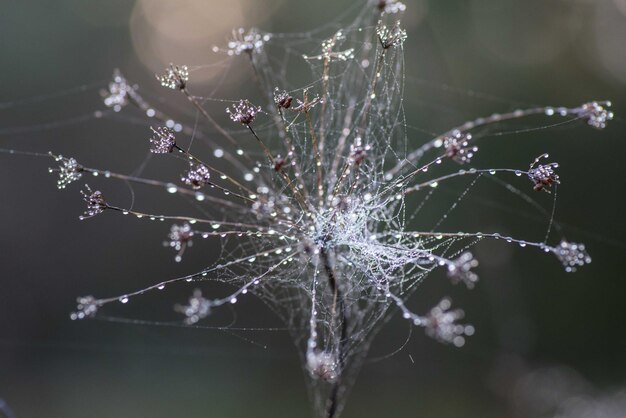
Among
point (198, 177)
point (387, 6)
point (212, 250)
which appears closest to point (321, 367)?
point (198, 177)

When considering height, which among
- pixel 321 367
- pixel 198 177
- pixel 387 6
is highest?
pixel 387 6

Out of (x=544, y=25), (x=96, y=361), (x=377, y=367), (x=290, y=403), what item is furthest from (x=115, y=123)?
(x=544, y=25)

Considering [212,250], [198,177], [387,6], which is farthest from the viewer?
[212,250]

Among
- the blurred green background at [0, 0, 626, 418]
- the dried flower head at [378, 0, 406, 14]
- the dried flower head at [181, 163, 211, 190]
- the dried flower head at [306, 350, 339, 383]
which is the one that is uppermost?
the blurred green background at [0, 0, 626, 418]

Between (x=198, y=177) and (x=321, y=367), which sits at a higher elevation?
(x=198, y=177)

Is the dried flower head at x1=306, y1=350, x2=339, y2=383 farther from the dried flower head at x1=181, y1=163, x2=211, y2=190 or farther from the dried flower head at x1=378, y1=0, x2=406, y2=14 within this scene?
the dried flower head at x1=378, y1=0, x2=406, y2=14

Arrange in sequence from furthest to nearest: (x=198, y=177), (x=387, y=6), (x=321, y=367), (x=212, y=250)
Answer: (x=212, y=250)
(x=387, y=6)
(x=198, y=177)
(x=321, y=367)

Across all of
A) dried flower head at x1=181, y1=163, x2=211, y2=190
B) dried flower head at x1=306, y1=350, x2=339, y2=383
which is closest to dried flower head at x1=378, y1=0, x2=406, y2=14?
dried flower head at x1=181, y1=163, x2=211, y2=190

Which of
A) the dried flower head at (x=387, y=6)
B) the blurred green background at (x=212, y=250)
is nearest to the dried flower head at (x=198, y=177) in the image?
the dried flower head at (x=387, y=6)

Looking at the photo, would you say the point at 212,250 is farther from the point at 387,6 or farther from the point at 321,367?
the point at 321,367

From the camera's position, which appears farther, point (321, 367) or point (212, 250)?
point (212, 250)
